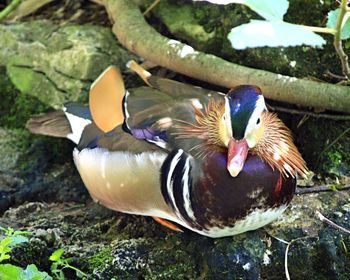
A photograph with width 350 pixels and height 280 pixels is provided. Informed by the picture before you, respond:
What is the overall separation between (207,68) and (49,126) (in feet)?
2.13

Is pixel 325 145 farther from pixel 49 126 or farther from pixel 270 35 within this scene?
pixel 270 35

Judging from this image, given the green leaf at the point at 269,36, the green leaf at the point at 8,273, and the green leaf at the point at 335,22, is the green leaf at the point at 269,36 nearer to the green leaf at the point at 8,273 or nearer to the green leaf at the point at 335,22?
the green leaf at the point at 335,22

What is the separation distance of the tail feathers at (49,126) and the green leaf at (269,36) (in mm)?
1641

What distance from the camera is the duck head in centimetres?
175

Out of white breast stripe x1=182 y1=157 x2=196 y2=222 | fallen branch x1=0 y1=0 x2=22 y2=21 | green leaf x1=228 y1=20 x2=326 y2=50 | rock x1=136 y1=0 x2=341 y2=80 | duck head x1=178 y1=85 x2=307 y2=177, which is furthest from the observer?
fallen branch x1=0 y1=0 x2=22 y2=21

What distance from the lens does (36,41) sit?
9.16ft

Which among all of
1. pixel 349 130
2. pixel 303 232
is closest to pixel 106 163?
pixel 303 232

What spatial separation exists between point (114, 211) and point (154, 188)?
1.31ft

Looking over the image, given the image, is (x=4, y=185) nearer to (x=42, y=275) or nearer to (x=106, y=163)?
(x=106, y=163)

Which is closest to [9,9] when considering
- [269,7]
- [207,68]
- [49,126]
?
[49,126]

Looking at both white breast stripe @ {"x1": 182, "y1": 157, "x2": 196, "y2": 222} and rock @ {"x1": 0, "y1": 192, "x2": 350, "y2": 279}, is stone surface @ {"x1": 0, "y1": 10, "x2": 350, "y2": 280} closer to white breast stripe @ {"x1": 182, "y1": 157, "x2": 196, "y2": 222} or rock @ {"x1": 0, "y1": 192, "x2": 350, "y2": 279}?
rock @ {"x1": 0, "y1": 192, "x2": 350, "y2": 279}

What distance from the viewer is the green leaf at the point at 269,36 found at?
0.94m

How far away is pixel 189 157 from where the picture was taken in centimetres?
190

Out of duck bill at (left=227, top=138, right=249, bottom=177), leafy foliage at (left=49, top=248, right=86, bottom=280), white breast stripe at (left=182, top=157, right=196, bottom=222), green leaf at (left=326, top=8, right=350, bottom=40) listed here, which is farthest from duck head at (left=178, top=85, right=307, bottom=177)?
leafy foliage at (left=49, top=248, right=86, bottom=280)
